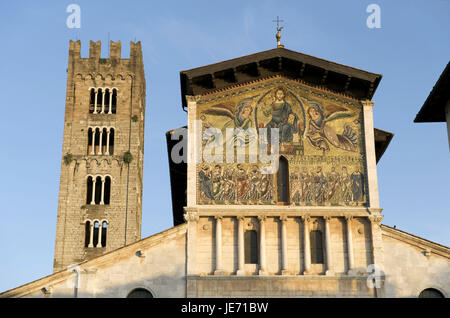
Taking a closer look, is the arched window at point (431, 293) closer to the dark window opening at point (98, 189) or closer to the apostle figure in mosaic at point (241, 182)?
the apostle figure in mosaic at point (241, 182)

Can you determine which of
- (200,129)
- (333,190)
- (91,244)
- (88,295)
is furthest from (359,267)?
(91,244)

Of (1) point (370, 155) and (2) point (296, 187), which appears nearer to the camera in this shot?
(2) point (296, 187)

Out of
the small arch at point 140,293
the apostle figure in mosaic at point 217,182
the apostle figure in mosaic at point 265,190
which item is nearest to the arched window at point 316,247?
the apostle figure in mosaic at point 265,190

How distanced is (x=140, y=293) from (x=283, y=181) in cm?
668

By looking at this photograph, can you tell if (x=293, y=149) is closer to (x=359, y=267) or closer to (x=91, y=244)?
(x=359, y=267)

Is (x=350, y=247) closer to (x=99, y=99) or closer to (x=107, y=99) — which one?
(x=107, y=99)

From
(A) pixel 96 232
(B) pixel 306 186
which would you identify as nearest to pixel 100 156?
(A) pixel 96 232

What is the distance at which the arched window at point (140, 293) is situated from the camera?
2445cm

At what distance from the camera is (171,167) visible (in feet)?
101

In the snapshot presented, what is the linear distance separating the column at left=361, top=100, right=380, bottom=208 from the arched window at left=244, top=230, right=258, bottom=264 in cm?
443

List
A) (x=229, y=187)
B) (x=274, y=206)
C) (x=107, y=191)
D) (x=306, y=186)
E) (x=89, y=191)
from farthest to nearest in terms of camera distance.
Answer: (x=107, y=191) → (x=89, y=191) → (x=306, y=186) → (x=229, y=187) → (x=274, y=206)

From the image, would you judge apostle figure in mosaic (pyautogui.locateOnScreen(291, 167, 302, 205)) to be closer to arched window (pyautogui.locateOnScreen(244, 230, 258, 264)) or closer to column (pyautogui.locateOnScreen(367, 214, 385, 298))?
arched window (pyautogui.locateOnScreen(244, 230, 258, 264))

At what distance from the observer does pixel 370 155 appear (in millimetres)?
26953
